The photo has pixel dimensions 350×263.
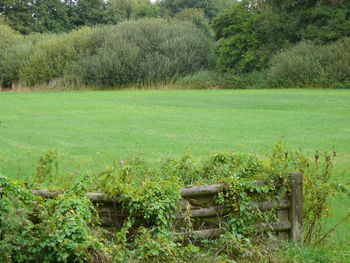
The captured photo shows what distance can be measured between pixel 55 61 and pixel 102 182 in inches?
1562

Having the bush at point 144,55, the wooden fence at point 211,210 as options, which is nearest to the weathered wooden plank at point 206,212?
the wooden fence at point 211,210

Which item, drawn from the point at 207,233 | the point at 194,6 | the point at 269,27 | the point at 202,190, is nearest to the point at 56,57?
the point at 269,27

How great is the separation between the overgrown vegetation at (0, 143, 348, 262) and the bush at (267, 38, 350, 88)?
27.9 m

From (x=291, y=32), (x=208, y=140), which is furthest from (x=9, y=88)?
(x=208, y=140)

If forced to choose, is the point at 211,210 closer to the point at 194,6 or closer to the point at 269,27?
the point at 269,27

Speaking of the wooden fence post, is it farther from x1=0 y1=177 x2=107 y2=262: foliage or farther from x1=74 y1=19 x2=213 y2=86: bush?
x1=74 y1=19 x2=213 y2=86: bush

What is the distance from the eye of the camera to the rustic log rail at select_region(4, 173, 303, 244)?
5.19 m

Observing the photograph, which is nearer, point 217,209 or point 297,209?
point 217,209

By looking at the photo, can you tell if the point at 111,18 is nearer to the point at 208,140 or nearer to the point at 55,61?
the point at 55,61

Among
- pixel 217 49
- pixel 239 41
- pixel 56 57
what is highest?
pixel 239 41

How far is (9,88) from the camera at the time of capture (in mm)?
47406

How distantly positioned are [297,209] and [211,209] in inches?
36.4

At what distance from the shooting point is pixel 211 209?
214 inches

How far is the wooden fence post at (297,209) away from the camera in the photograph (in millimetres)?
5582
